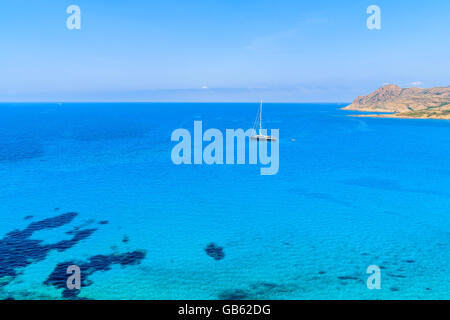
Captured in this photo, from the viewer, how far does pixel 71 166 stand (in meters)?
75.6

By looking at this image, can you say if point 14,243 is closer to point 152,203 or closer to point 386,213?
point 152,203

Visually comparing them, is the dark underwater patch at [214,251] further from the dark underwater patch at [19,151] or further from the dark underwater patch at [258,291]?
the dark underwater patch at [19,151]

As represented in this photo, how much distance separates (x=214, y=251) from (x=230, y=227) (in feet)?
22.6

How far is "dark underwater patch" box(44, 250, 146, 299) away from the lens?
27.9 metres

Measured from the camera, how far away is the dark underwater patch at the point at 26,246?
101 feet

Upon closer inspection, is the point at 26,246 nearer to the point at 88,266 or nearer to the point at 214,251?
the point at 88,266

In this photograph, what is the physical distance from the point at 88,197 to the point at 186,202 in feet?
62.8

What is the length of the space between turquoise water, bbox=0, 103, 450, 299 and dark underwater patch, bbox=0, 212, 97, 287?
21 centimetres

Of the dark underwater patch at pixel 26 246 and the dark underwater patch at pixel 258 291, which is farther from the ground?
the dark underwater patch at pixel 26 246

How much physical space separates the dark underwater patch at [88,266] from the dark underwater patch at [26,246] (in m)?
4.02

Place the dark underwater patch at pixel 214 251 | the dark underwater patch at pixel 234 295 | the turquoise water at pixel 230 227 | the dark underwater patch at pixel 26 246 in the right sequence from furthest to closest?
1. the dark underwater patch at pixel 214 251
2. the dark underwater patch at pixel 26 246
3. the turquoise water at pixel 230 227
4. the dark underwater patch at pixel 234 295

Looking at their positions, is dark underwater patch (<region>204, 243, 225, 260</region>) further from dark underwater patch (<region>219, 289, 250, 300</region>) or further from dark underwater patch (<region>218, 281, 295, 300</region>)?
dark underwater patch (<region>218, 281, 295, 300</region>)

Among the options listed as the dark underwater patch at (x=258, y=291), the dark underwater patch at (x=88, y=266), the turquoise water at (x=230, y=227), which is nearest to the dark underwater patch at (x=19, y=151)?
the turquoise water at (x=230, y=227)
